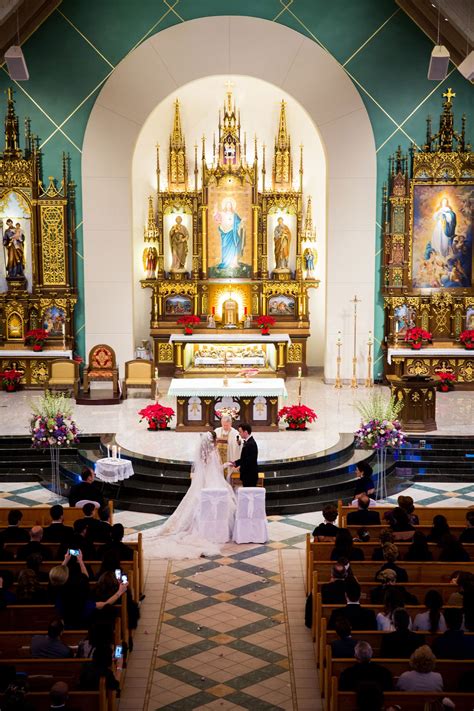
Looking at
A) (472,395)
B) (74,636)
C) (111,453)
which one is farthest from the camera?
(472,395)

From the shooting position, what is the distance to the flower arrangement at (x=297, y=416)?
18.6 meters

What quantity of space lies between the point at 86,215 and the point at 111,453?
26.5 feet

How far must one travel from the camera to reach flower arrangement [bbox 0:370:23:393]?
22.8 metres

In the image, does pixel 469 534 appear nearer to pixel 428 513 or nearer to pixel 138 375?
pixel 428 513

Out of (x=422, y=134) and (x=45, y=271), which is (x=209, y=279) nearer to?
(x=45, y=271)

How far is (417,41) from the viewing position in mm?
22906

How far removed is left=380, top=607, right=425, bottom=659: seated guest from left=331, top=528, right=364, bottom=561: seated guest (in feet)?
7.24

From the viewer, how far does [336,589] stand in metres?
9.69

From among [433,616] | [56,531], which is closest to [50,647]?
[56,531]

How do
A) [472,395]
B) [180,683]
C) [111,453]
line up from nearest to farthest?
[180,683]
[111,453]
[472,395]

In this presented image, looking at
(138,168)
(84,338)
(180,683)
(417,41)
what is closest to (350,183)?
(417,41)

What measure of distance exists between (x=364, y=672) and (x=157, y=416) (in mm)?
11243

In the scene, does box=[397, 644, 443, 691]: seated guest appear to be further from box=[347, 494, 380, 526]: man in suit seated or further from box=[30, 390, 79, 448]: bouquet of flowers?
box=[30, 390, 79, 448]: bouquet of flowers

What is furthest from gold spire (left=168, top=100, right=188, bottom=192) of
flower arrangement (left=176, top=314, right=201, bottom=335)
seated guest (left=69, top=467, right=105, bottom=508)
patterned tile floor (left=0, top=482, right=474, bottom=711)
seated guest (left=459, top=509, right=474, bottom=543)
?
seated guest (left=459, top=509, right=474, bottom=543)
